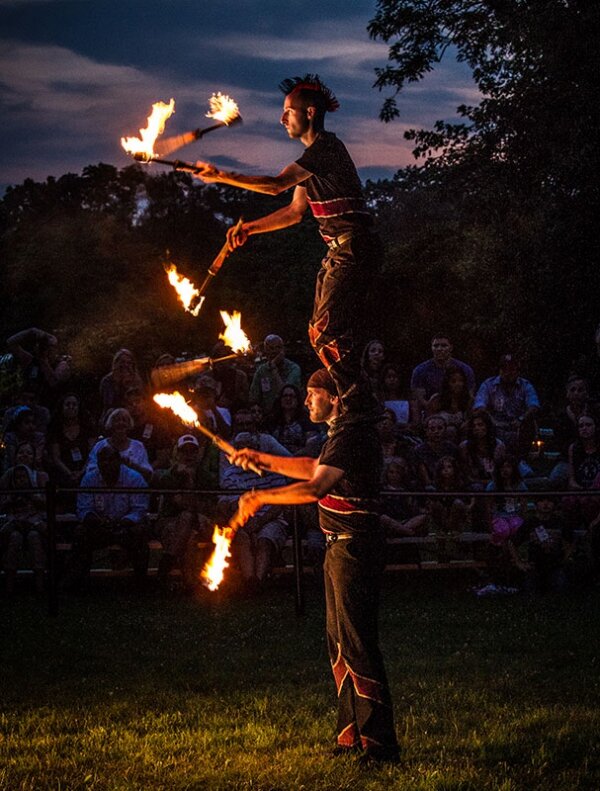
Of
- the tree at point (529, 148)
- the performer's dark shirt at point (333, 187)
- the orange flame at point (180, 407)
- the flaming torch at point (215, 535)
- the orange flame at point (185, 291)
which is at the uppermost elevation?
the tree at point (529, 148)

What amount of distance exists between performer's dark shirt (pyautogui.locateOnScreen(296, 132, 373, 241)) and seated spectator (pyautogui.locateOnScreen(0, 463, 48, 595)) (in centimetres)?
659

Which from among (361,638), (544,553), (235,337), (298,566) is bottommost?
(544,553)

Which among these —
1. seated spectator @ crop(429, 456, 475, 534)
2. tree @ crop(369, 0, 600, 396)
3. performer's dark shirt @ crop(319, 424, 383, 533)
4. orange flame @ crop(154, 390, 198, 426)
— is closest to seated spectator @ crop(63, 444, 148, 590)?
seated spectator @ crop(429, 456, 475, 534)

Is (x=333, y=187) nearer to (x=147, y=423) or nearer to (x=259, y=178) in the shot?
(x=259, y=178)

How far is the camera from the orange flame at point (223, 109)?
5.43 metres

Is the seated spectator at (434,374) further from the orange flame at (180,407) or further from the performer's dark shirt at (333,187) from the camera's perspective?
the orange flame at (180,407)

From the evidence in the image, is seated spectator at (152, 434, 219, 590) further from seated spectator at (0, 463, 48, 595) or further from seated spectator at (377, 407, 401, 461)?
seated spectator at (377, 407, 401, 461)

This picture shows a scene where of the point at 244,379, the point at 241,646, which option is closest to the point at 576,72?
the point at 244,379

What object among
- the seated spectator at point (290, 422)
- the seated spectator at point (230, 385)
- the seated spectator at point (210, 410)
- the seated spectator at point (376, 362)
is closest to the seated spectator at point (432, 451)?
the seated spectator at point (376, 362)

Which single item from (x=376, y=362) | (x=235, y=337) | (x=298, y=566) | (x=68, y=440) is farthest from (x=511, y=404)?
(x=235, y=337)

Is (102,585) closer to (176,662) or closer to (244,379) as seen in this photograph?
(244,379)

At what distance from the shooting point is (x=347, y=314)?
5.77 meters

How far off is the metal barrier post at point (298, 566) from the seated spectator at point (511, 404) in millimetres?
3687

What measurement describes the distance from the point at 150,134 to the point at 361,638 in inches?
103
